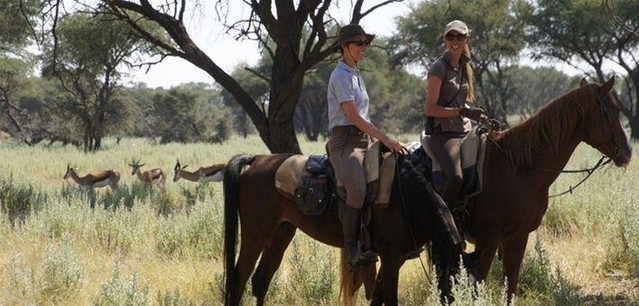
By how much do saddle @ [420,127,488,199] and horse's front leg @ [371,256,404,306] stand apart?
800 millimetres

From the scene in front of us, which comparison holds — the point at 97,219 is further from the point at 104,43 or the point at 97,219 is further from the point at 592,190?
the point at 104,43

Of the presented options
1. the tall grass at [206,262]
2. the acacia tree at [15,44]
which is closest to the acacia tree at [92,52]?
the acacia tree at [15,44]

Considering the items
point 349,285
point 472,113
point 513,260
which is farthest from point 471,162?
point 349,285

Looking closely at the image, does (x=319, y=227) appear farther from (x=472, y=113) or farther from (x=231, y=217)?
(x=472, y=113)

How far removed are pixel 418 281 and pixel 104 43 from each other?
2503cm

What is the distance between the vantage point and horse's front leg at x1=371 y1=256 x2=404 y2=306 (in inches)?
175

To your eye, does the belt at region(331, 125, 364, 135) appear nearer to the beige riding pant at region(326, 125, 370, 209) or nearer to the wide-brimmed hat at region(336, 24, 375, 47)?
the beige riding pant at region(326, 125, 370, 209)

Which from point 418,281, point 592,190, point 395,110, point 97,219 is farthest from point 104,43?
point 395,110

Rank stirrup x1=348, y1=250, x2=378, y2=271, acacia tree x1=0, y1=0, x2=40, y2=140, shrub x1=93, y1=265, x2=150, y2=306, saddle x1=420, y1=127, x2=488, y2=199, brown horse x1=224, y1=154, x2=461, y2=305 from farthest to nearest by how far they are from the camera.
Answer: acacia tree x1=0, y1=0, x2=40, y2=140 < saddle x1=420, y1=127, x2=488, y2=199 < shrub x1=93, y1=265, x2=150, y2=306 < stirrup x1=348, y1=250, x2=378, y2=271 < brown horse x1=224, y1=154, x2=461, y2=305

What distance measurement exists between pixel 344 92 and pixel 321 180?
755 millimetres

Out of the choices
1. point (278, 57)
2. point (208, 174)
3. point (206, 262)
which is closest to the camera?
point (206, 262)

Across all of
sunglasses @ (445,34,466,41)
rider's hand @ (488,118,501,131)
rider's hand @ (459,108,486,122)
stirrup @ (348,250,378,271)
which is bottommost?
stirrup @ (348,250,378,271)

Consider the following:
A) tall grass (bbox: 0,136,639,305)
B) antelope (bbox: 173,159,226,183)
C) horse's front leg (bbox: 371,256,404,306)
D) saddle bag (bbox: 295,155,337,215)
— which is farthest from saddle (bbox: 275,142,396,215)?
antelope (bbox: 173,159,226,183)

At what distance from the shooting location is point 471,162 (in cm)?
493
